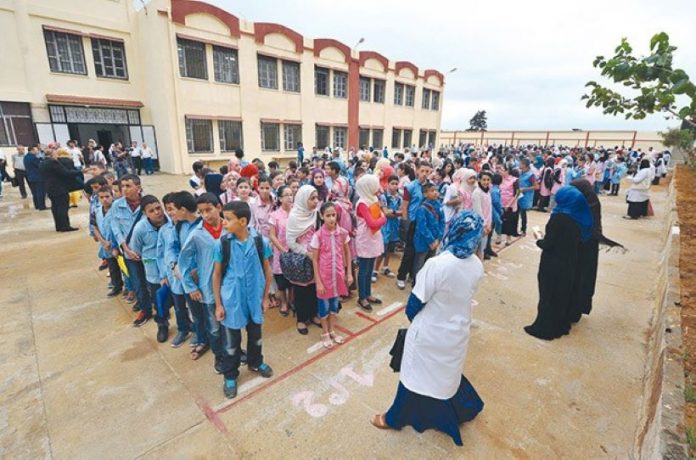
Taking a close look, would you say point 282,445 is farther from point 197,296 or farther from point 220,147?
point 220,147

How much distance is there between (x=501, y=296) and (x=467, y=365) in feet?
5.97

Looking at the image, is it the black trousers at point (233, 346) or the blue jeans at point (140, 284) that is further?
the blue jeans at point (140, 284)

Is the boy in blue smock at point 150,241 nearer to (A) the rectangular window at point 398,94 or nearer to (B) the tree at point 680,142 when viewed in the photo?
(B) the tree at point 680,142

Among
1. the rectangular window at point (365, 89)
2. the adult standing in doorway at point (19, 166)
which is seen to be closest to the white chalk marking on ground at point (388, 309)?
the adult standing in doorway at point (19, 166)

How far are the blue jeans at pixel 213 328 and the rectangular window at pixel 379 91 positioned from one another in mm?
23601

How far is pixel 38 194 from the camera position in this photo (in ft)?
Answer: 30.3

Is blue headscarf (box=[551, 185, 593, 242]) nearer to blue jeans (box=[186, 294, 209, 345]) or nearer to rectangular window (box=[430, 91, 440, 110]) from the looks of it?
blue jeans (box=[186, 294, 209, 345])

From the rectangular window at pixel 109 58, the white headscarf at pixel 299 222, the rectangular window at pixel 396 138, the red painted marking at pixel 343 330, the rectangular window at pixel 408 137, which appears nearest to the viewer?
the white headscarf at pixel 299 222

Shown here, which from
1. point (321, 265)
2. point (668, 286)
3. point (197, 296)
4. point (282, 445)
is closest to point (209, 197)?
point (197, 296)

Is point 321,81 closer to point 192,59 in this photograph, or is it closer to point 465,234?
point 192,59

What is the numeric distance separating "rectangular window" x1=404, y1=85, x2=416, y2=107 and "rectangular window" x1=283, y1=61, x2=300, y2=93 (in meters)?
10.4

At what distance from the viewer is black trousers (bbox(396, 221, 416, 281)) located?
4.63 m

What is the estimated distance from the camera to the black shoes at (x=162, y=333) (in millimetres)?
3592

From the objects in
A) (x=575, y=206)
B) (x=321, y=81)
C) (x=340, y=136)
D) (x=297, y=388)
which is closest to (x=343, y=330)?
(x=297, y=388)
